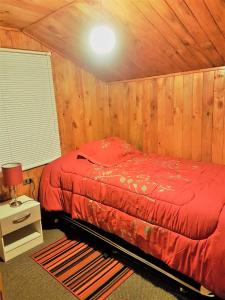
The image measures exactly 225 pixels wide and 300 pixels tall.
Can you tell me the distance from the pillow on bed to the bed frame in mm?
676

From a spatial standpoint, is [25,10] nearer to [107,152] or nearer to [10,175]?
[10,175]

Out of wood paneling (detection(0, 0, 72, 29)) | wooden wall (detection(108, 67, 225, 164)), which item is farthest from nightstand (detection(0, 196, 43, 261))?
wood paneling (detection(0, 0, 72, 29))

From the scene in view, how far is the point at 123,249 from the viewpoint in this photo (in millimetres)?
2070

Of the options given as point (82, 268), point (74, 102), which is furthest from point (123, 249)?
point (74, 102)

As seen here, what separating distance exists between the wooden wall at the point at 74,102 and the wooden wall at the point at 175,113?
8.5 inches

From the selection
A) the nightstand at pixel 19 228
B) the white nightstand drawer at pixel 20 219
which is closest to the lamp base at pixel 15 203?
the nightstand at pixel 19 228

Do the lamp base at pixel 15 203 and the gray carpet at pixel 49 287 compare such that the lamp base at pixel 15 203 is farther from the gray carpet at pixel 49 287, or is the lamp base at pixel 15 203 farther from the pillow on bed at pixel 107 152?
the pillow on bed at pixel 107 152

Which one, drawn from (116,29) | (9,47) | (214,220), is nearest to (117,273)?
(214,220)

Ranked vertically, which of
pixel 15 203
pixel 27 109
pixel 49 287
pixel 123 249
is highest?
pixel 27 109

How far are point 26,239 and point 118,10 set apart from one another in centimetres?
225

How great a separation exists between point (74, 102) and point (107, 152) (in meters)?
0.84

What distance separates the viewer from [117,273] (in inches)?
79.4

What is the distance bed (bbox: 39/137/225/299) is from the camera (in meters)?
1.54

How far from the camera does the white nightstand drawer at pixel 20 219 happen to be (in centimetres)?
219
